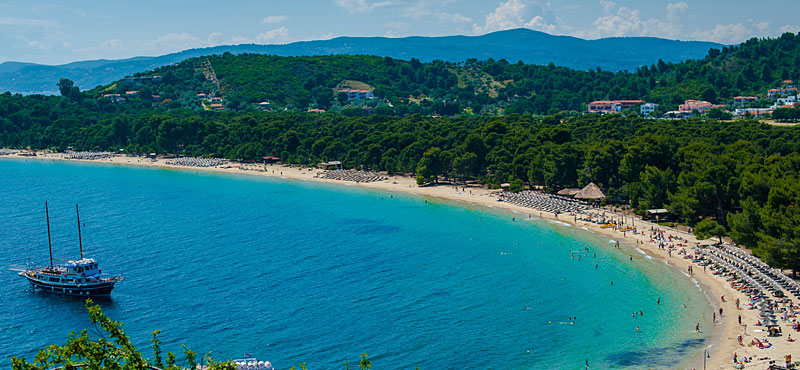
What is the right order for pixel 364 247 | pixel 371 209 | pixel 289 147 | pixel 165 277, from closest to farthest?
pixel 165 277 < pixel 364 247 < pixel 371 209 < pixel 289 147

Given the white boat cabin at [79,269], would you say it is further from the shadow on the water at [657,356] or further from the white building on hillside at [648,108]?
the white building on hillside at [648,108]

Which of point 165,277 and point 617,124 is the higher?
point 617,124

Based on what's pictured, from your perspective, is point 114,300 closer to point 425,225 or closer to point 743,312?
point 425,225

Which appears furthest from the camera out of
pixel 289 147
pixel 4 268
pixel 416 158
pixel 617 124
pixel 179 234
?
pixel 289 147

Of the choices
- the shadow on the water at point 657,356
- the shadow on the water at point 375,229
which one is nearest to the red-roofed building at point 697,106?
the shadow on the water at point 375,229

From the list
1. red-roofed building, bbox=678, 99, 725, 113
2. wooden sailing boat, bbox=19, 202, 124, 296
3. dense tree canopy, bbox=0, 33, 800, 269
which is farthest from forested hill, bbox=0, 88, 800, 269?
Answer: wooden sailing boat, bbox=19, 202, 124, 296

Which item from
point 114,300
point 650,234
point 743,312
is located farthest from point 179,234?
point 743,312

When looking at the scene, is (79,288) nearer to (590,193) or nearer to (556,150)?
(590,193)

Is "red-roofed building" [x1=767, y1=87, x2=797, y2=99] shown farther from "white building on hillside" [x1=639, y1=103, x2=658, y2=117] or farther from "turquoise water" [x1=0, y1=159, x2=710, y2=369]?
"turquoise water" [x1=0, y1=159, x2=710, y2=369]
